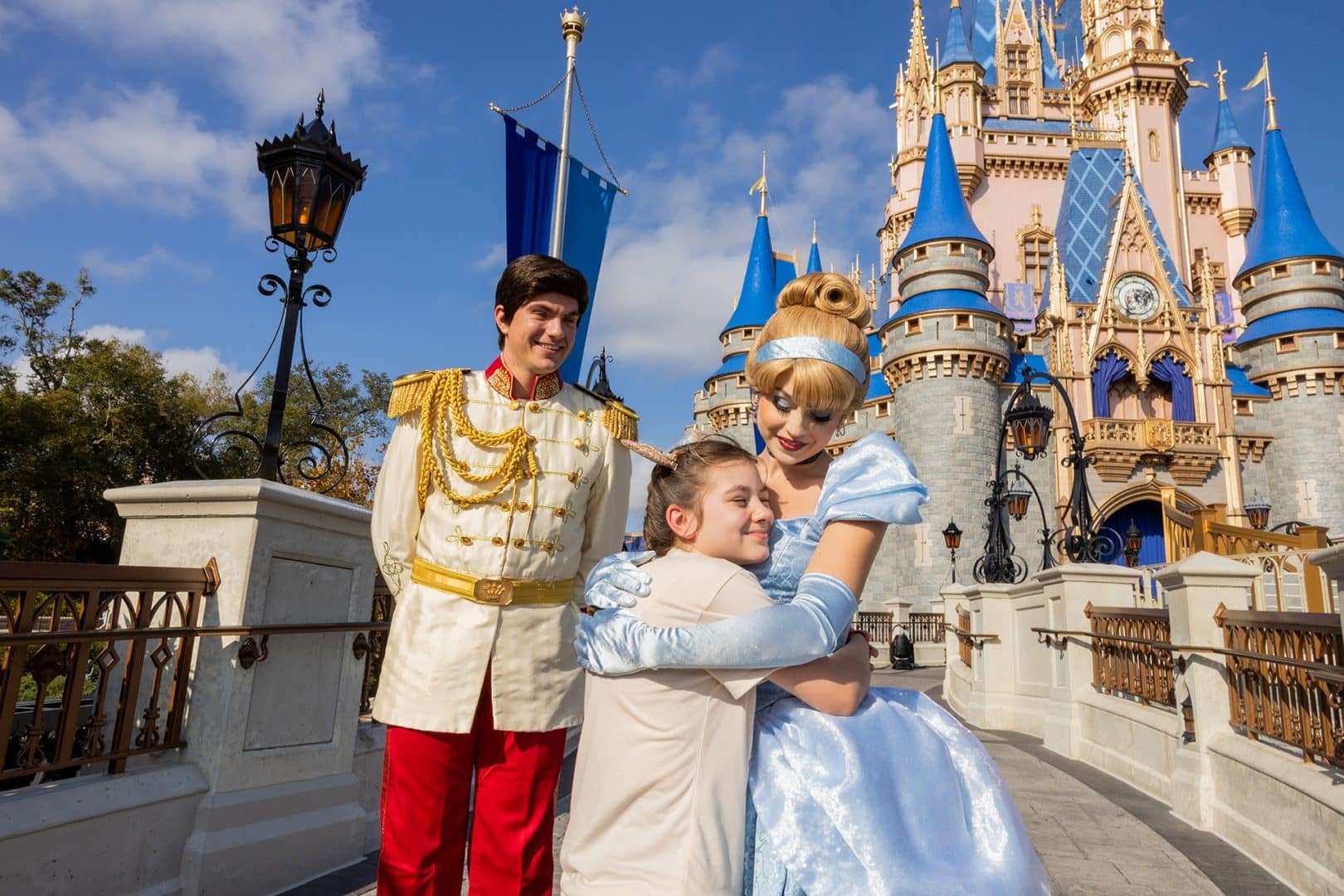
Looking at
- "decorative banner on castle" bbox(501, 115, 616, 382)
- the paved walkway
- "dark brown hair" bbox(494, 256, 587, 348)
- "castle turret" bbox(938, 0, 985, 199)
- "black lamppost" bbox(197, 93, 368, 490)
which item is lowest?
the paved walkway

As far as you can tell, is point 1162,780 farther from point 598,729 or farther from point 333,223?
point 333,223

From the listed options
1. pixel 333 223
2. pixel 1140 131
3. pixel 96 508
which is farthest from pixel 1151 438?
pixel 96 508

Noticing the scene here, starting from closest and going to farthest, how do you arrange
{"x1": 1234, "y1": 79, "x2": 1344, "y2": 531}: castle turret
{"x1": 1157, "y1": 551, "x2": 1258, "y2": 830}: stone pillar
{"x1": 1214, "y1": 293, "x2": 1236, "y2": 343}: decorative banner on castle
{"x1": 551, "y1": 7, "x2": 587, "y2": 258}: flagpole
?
{"x1": 1157, "y1": 551, "x2": 1258, "y2": 830}: stone pillar, {"x1": 551, "y1": 7, "x2": 587, "y2": 258}: flagpole, {"x1": 1234, "y1": 79, "x2": 1344, "y2": 531}: castle turret, {"x1": 1214, "y1": 293, "x2": 1236, "y2": 343}: decorative banner on castle

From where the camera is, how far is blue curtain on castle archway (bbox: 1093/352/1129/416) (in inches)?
950

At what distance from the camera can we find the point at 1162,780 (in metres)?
5.39

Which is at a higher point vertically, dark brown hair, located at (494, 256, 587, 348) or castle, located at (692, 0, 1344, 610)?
castle, located at (692, 0, 1344, 610)

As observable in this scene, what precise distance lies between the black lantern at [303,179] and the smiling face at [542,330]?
6.70ft

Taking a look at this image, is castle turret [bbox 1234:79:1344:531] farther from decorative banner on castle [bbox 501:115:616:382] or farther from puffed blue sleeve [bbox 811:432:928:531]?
puffed blue sleeve [bbox 811:432:928:531]

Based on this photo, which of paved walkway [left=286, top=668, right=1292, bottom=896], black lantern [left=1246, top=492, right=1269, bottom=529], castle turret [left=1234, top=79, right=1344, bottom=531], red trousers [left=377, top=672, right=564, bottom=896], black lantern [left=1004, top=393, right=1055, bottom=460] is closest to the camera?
red trousers [left=377, top=672, right=564, bottom=896]

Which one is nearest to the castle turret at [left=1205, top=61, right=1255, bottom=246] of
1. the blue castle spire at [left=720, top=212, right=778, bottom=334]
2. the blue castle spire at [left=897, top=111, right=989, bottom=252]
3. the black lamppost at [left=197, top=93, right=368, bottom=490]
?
the blue castle spire at [left=897, top=111, right=989, bottom=252]

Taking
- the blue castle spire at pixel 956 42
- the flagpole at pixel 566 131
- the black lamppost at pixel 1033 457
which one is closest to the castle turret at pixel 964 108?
the blue castle spire at pixel 956 42

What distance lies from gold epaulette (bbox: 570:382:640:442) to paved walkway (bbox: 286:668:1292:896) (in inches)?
62.6

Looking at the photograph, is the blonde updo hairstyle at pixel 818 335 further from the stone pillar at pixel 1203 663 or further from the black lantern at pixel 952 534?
the black lantern at pixel 952 534

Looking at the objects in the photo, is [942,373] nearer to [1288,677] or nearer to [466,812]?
[1288,677]
